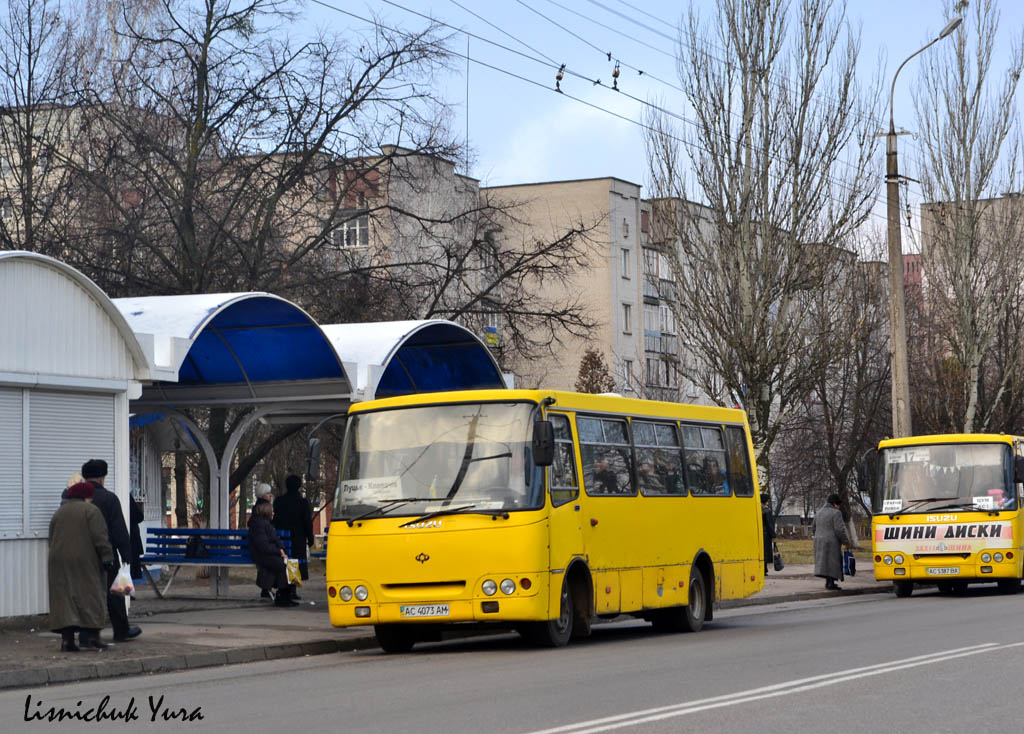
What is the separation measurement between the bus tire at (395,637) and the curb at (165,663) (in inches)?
25.4

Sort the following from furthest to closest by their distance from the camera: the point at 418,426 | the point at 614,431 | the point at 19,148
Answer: the point at 19,148, the point at 614,431, the point at 418,426

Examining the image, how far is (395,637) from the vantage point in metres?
18.0

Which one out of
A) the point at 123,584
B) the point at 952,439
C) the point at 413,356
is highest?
the point at 413,356

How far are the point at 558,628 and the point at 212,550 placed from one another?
27.2 feet

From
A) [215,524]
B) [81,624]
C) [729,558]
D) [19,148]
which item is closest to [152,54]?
[19,148]

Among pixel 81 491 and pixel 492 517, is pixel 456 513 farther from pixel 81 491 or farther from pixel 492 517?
pixel 81 491


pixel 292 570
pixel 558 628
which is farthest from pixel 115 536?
pixel 292 570

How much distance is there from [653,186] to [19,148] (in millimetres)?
12971

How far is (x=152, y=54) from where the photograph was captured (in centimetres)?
3269

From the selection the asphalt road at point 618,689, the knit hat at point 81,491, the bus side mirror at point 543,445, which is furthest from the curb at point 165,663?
the bus side mirror at point 543,445

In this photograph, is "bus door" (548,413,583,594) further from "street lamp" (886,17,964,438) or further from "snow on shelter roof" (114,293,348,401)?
"street lamp" (886,17,964,438)

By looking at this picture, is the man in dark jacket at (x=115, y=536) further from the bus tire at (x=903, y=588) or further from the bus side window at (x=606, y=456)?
the bus tire at (x=903, y=588)

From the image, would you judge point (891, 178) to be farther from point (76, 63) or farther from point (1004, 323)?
point (1004, 323)

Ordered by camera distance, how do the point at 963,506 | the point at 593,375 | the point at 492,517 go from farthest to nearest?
the point at 593,375 → the point at 963,506 → the point at 492,517
